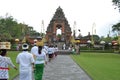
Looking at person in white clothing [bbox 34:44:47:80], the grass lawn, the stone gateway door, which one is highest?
the stone gateway door

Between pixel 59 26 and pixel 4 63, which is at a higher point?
pixel 59 26

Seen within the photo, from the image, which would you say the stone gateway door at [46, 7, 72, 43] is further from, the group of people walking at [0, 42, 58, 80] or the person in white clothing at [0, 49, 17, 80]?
the person in white clothing at [0, 49, 17, 80]

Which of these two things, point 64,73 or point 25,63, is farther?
point 64,73

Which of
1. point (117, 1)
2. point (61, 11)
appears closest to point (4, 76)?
point (117, 1)

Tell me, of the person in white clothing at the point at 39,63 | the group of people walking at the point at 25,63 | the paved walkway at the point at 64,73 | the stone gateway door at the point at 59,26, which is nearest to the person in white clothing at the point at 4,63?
the group of people walking at the point at 25,63

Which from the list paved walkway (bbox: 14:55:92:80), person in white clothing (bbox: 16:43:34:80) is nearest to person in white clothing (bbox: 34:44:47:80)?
person in white clothing (bbox: 16:43:34:80)

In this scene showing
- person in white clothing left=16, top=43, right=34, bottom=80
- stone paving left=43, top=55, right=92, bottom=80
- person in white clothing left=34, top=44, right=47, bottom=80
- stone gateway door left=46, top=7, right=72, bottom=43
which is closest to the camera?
person in white clothing left=16, top=43, right=34, bottom=80

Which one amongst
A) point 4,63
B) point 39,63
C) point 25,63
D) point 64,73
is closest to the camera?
point 4,63

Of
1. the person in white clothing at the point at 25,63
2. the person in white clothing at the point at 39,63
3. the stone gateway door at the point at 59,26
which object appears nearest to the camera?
the person in white clothing at the point at 25,63

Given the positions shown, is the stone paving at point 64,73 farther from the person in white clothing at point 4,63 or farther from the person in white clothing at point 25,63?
the person in white clothing at point 4,63

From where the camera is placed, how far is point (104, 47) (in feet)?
330

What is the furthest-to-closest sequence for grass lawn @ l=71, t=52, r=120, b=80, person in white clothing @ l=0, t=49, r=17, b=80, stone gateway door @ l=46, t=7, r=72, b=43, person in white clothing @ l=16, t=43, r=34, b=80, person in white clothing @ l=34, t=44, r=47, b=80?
1. stone gateway door @ l=46, t=7, r=72, b=43
2. grass lawn @ l=71, t=52, r=120, b=80
3. person in white clothing @ l=34, t=44, r=47, b=80
4. person in white clothing @ l=16, t=43, r=34, b=80
5. person in white clothing @ l=0, t=49, r=17, b=80

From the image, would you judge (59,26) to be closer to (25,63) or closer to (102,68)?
(102,68)

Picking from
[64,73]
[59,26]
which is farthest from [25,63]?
[59,26]
